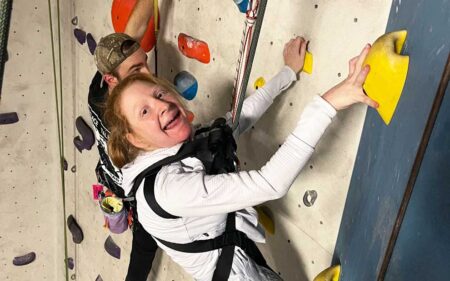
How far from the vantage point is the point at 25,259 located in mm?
3246

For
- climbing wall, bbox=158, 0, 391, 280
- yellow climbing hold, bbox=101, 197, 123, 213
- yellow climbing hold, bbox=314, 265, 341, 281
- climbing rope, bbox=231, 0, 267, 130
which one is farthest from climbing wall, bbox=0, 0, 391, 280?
yellow climbing hold, bbox=101, 197, 123, 213

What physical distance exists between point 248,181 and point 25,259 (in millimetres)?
2887

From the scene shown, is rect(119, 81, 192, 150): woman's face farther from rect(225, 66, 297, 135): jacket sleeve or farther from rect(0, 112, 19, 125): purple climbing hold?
rect(0, 112, 19, 125): purple climbing hold

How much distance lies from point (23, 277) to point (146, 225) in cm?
271

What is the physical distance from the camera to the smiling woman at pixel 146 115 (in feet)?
3.36

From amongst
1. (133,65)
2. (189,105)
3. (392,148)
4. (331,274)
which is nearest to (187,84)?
(189,105)

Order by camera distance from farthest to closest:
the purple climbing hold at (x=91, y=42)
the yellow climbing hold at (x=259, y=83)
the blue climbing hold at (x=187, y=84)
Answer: the purple climbing hold at (x=91, y=42) → the blue climbing hold at (x=187, y=84) → the yellow climbing hold at (x=259, y=83)

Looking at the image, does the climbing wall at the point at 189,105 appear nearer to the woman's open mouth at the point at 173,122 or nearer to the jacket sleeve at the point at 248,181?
the jacket sleeve at the point at 248,181

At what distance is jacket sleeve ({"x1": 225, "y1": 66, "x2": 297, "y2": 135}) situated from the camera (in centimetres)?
116

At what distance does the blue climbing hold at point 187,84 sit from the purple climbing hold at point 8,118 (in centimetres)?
146

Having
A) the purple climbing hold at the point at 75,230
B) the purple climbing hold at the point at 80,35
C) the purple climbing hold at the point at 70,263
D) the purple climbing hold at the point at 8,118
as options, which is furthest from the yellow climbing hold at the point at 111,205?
the purple climbing hold at the point at 70,263

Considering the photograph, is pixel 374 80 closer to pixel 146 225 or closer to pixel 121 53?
pixel 146 225

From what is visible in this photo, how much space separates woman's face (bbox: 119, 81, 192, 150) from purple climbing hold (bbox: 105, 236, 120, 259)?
6.18 ft

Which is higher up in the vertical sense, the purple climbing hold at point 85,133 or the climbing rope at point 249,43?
the climbing rope at point 249,43
